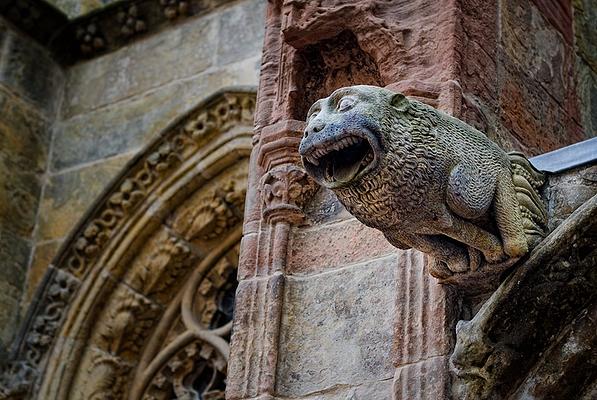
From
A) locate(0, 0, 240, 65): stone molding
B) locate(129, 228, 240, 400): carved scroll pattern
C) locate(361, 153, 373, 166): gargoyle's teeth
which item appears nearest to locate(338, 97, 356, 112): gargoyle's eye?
locate(361, 153, 373, 166): gargoyle's teeth

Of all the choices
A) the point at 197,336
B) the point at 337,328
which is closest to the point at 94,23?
the point at 197,336

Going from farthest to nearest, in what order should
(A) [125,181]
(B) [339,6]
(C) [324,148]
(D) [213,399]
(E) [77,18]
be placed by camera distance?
1. (E) [77,18]
2. (A) [125,181]
3. (D) [213,399]
4. (B) [339,6]
5. (C) [324,148]

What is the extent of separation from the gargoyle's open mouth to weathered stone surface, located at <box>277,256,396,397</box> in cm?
49

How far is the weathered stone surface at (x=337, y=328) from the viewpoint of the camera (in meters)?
3.36

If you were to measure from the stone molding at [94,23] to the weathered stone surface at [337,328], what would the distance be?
144 inches

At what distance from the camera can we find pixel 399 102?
3105 millimetres

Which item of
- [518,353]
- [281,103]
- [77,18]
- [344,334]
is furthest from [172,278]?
[518,353]

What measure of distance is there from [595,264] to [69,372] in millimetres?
3857

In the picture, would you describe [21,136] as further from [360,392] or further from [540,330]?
[540,330]

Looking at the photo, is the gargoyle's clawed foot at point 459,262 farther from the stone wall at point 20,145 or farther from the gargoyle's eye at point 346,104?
the stone wall at point 20,145

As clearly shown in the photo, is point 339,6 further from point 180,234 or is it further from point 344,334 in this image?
point 180,234

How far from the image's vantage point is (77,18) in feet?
24.1

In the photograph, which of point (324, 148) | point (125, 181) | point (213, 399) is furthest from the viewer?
point (125, 181)

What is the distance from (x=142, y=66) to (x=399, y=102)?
13.6 feet
